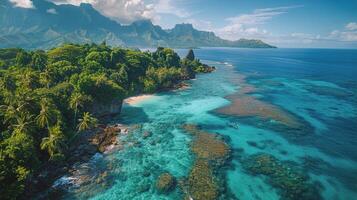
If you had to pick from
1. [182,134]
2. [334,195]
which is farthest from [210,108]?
[334,195]

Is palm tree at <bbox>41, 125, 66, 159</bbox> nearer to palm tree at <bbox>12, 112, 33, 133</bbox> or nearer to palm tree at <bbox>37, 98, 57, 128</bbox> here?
palm tree at <bbox>37, 98, 57, 128</bbox>

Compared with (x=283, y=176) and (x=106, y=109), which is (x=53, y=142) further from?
(x=283, y=176)

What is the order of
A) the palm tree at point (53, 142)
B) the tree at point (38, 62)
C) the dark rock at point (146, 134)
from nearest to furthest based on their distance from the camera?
the palm tree at point (53, 142) < the dark rock at point (146, 134) < the tree at point (38, 62)

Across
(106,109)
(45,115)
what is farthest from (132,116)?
(45,115)

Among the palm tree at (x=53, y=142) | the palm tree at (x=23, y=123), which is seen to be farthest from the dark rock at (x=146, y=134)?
the palm tree at (x=23, y=123)

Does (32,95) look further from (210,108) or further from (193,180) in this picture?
(210,108)

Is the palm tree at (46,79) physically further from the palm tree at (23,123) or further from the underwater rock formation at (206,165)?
the underwater rock formation at (206,165)
